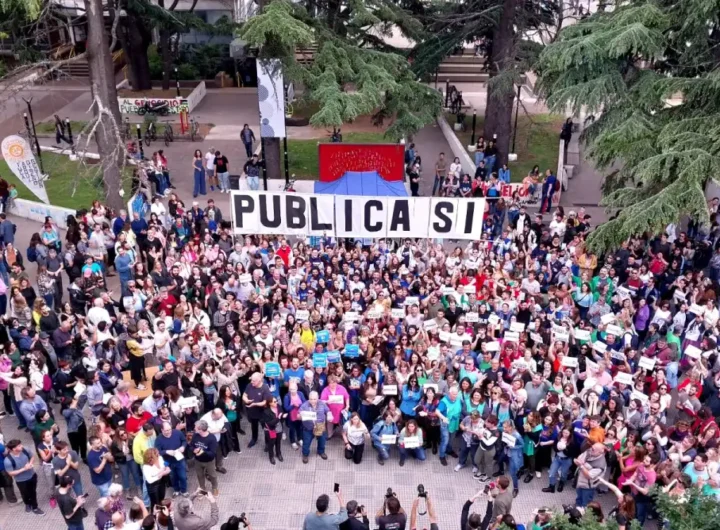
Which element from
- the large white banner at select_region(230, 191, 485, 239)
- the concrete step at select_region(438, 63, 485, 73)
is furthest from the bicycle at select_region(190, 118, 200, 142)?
the concrete step at select_region(438, 63, 485, 73)

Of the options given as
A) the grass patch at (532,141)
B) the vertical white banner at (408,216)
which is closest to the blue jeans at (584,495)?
the vertical white banner at (408,216)

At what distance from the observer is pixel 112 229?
16.1 meters

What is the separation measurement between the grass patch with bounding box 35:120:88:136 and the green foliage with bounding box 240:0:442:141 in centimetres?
1248

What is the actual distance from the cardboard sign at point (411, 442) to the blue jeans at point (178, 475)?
9.90 feet

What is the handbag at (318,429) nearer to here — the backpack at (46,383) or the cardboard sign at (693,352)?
the backpack at (46,383)

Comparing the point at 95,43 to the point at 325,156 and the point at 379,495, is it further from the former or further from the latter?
the point at 379,495

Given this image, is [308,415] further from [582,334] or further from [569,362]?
[582,334]

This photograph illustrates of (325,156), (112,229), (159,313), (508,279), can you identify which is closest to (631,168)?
(508,279)

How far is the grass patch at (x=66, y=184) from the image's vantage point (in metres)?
20.4

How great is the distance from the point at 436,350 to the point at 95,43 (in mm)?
11812

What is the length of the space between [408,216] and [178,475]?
23.6 ft

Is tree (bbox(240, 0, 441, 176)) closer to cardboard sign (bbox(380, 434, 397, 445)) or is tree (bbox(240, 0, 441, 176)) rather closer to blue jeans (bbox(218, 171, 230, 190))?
blue jeans (bbox(218, 171, 230, 190))

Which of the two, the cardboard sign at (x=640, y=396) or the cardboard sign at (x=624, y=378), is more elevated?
the cardboard sign at (x=624, y=378)

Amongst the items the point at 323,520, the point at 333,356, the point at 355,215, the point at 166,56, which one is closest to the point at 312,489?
the point at 333,356
